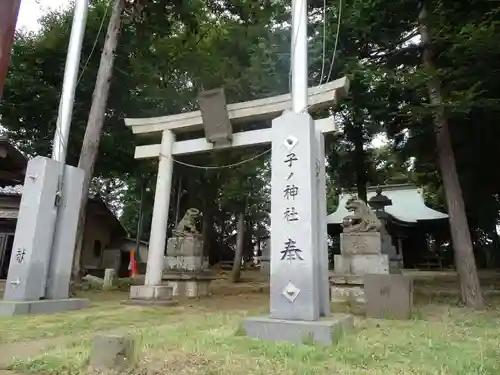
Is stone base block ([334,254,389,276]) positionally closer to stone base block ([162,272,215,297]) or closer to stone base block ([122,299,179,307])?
stone base block ([162,272,215,297])

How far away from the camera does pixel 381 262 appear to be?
1056 centimetres

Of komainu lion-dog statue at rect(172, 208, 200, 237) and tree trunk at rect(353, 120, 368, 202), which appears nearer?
komainu lion-dog statue at rect(172, 208, 200, 237)

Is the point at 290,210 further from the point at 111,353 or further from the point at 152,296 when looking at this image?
the point at 152,296

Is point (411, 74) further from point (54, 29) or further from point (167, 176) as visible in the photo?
point (54, 29)

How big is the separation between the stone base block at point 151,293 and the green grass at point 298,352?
7.60ft

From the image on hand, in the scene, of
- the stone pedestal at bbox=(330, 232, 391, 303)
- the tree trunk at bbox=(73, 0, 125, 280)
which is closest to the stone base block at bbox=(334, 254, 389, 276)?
the stone pedestal at bbox=(330, 232, 391, 303)

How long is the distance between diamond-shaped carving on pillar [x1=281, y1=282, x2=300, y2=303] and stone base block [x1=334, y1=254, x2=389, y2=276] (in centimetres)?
548

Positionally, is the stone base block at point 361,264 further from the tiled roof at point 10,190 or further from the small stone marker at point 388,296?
the tiled roof at point 10,190

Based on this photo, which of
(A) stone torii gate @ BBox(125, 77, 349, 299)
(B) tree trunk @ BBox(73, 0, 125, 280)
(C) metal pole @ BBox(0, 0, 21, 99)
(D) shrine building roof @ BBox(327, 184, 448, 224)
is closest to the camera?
(C) metal pole @ BBox(0, 0, 21, 99)

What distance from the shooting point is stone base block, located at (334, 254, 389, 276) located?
417 inches

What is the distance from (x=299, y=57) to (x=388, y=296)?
470cm

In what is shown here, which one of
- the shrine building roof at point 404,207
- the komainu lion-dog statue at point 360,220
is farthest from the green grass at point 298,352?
the shrine building roof at point 404,207

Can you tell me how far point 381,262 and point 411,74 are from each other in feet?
15.3

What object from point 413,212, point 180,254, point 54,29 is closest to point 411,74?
point 180,254
